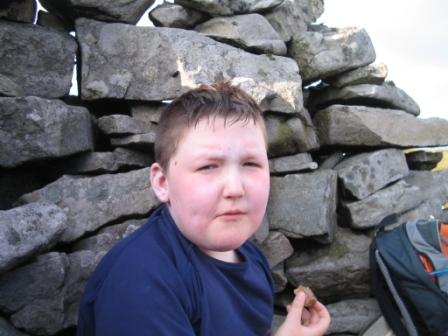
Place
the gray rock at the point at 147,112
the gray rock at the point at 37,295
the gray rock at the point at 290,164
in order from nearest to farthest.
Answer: the gray rock at the point at 37,295, the gray rock at the point at 147,112, the gray rock at the point at 290,164

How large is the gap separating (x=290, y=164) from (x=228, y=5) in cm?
214

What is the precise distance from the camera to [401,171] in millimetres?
5500

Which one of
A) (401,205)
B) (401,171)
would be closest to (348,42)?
(401,171)

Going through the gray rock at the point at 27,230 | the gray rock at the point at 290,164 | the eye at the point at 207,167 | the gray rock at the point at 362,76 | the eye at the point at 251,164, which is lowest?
the gray rock at the point at 290,164

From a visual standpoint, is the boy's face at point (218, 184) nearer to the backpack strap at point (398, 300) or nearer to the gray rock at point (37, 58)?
the gray rock at point (37, 58)

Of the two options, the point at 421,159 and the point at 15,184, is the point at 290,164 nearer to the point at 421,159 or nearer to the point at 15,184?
the point at 421,159

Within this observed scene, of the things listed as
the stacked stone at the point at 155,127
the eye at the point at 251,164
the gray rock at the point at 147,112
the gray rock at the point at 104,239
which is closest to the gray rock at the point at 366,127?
the stacked stone at the point at 155,127

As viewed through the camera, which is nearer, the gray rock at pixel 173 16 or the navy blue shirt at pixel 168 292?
the navy blue shirt at pixel 168 292

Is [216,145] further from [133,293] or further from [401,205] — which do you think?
[401,205]

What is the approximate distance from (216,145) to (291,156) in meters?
3.42

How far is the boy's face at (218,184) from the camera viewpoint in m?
1.70

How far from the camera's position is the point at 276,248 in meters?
4.64

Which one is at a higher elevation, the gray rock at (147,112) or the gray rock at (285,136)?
the gray rock at (147,112)

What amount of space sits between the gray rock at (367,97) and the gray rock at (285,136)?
3.25 feet
